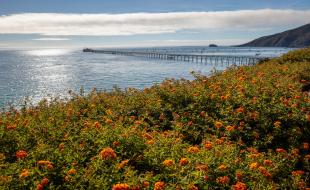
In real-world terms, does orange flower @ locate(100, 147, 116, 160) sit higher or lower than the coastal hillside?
higher

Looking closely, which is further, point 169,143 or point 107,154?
point 169,143

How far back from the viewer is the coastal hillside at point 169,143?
5.20 metres

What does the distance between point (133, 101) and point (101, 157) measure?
494 centimetres

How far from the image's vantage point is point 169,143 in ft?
21.6

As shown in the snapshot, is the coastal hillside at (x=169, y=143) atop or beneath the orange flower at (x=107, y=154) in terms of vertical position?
beneath

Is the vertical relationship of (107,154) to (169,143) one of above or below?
above

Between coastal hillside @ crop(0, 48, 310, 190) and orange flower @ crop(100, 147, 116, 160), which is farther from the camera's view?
orange flower @ crop(100, 147, 116, 160)

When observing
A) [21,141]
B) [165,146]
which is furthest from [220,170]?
[21,141]

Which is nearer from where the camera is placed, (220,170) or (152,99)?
(220,170)

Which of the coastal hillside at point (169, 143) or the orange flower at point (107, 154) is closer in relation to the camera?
the coastal hillside at point (169, 143)

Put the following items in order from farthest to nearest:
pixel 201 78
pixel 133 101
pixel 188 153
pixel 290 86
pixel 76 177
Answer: pixel 201 78, pixel 290 86, pixel 133 101, pixel 188 153, pixel 76 177

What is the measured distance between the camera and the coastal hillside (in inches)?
205

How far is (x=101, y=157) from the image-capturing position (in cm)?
544

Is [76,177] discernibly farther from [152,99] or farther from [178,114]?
[152,99]
